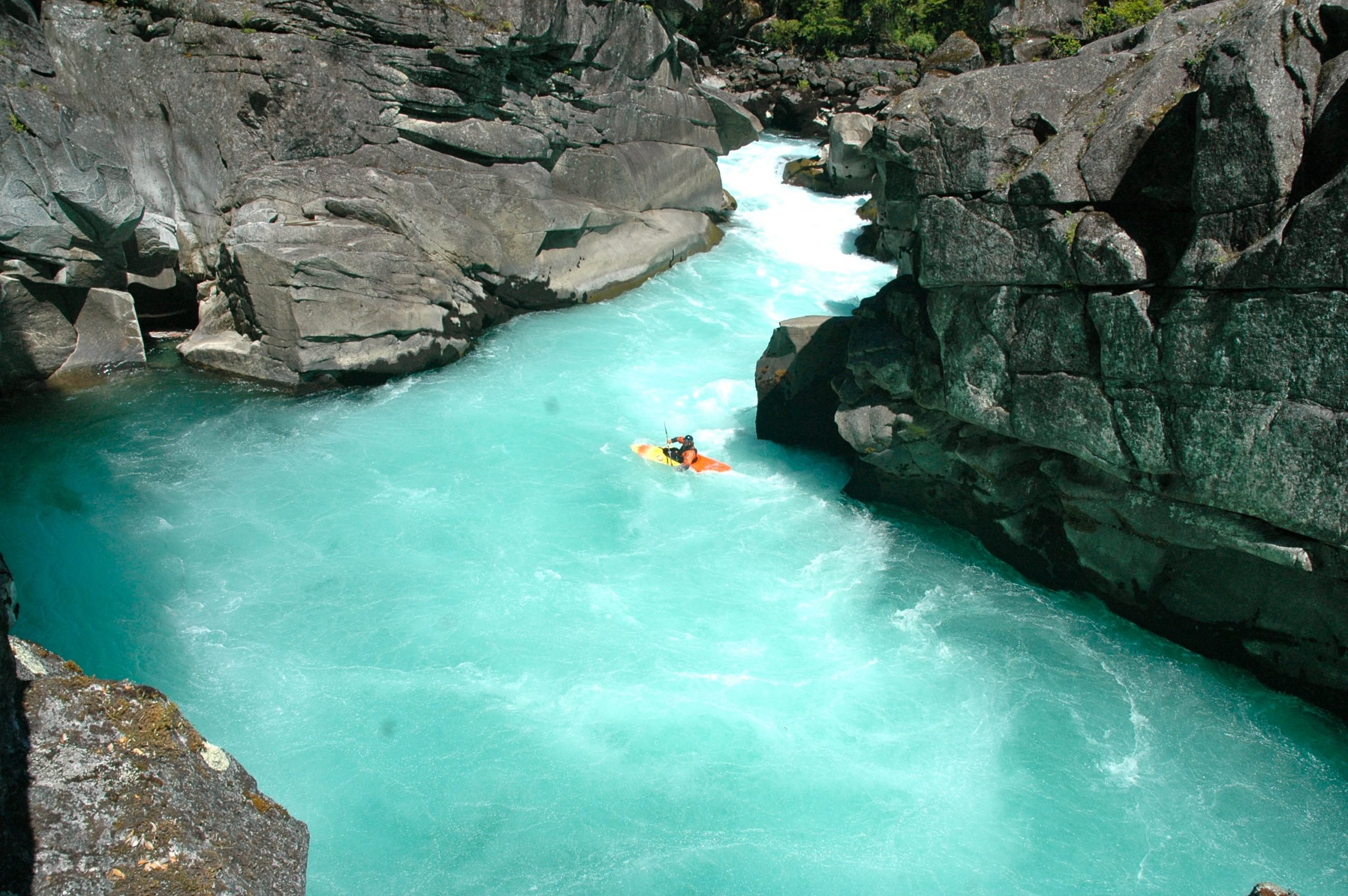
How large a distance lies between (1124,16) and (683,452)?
36.5 ft

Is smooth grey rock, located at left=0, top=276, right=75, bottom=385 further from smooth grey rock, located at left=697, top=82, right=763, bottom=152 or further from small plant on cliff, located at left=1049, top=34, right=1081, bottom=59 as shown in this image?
smooth grey rock, located at left=697, top=82, right=763, bottom=152

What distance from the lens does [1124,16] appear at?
15.4m

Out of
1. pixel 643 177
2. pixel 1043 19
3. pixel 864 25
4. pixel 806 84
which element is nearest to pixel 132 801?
pixel 1043 19

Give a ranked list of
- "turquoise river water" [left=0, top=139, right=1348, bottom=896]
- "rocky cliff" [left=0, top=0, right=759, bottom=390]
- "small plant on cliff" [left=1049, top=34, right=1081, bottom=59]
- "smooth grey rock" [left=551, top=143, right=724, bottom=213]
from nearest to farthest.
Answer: "turquoise river water" [left=0, top=139, right=1348, bottom=896], "small plant on cliff" [left=1049, top=34, right=1081, bottom=59], "rocky cliff" [left=0, top=0, right=759, bottom=390], "smooth grey rock" [left=551, top=143, right=724, bottom=213]

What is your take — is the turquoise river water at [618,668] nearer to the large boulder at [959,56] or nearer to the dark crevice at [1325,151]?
the dark crevice at [1325,151]

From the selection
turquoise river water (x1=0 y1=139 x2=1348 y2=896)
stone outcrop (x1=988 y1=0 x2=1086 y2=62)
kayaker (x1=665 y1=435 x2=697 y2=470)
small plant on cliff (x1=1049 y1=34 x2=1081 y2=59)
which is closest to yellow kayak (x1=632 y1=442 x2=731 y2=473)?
kayaker (x1=665 y1=435 x2=697 y2=470)

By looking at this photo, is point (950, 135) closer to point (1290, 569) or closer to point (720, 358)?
point (1290, 569)

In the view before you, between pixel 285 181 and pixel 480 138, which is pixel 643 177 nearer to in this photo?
pixel 480 138

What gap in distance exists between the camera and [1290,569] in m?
10.4

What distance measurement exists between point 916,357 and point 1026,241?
8.31ft

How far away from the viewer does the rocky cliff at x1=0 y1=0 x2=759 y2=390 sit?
1650cm

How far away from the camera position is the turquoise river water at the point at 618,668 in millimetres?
9062

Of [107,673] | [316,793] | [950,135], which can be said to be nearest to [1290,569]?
[950,135]

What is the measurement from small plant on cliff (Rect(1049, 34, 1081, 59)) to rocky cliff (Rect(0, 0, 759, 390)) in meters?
11.6
